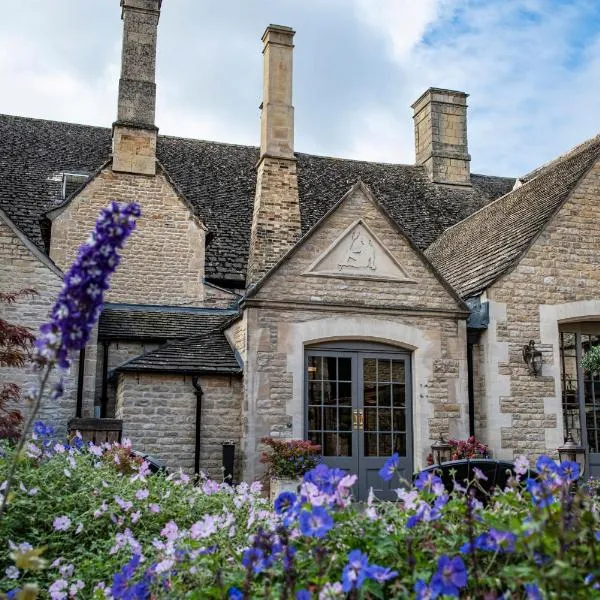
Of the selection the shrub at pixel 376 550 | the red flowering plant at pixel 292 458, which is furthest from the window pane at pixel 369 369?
the shrub at pixel 376 550

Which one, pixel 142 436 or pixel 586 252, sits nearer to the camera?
pixel 142 436

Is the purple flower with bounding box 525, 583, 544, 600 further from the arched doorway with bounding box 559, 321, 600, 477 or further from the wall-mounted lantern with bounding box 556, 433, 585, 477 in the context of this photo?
the arched doorway with bounding box 559, 321, 600, 477

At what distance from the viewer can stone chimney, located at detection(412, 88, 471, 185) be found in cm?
2298

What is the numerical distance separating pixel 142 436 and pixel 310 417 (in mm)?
2470

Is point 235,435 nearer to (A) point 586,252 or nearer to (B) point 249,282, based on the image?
(B) point 249,282

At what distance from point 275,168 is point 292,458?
625 cm

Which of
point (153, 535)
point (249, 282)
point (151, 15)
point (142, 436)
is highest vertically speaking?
point (151, 15)

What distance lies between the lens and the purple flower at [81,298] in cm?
302

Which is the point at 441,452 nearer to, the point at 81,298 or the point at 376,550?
the point at 376,550

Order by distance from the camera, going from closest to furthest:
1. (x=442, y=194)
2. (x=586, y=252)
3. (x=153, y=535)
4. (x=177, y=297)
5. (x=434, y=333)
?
(x=153, y=535) → (x=434, y=333) → (x=586, y=252) → (x=177, y=297) → (x=442, y=194)

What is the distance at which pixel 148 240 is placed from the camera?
1631 centimetres

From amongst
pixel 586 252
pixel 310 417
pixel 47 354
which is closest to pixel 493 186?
pixel 586 252

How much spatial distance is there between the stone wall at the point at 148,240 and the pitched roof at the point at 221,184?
0.45 m

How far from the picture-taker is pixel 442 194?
72.2ft
